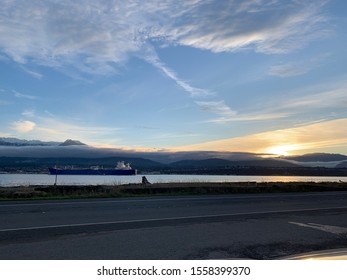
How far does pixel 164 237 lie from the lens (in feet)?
29.2

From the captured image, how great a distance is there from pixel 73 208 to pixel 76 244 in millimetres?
7386

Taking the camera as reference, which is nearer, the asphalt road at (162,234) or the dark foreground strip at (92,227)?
the asphalt road at (162,234)

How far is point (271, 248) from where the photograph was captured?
8102 mm

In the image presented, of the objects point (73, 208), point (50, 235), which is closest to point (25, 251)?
point (50, 235)

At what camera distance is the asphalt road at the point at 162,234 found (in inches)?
292

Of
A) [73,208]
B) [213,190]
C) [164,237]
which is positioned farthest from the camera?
[213,190]

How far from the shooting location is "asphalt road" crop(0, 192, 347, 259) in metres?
7.41

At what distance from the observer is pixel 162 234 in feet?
30.4

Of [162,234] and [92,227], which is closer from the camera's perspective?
[162,234]

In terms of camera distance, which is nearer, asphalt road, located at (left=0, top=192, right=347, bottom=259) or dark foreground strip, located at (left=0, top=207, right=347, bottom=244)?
asphalt road, located at (left=0, top=192, right=347, bottom=259)
